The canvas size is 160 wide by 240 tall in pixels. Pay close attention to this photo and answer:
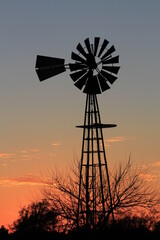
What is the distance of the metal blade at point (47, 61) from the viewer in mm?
26688

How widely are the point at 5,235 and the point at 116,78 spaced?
22782mm

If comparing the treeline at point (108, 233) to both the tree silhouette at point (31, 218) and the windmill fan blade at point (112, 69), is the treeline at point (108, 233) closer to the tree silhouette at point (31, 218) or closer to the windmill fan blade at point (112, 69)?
the tree silhouette at point (31, 218)

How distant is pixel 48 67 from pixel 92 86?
252 cm

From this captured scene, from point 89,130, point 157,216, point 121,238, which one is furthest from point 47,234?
point 89,130

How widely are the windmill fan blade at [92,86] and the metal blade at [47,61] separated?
1762mm

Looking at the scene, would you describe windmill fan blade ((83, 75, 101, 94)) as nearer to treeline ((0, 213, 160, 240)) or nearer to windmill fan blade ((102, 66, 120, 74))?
windmill fan blade ((102, 66, 120, 74))

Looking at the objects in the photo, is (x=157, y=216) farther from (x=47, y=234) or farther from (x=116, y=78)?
(x=116, y=78)

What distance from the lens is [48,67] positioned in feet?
88.2

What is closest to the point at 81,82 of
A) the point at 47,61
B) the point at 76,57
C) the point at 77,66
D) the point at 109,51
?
the point at 77,66

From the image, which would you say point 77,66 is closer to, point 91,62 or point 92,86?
point 91,62

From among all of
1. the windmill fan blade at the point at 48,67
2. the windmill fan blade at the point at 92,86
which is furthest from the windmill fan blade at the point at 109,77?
the windmill fan blade at the point at 48,67

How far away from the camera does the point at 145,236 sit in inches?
1280

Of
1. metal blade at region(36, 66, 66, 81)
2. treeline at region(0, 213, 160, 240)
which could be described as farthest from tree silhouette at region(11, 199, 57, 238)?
metal blade at region(36, 66, 66, 81)

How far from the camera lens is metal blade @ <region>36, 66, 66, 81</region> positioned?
26.7m
